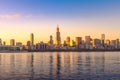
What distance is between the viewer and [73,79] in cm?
5897

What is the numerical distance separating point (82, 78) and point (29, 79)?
40.9 ft

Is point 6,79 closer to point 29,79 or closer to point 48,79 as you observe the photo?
point 29,79

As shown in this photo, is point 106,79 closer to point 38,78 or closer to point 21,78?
point 38,78

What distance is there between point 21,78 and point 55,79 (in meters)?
8.09

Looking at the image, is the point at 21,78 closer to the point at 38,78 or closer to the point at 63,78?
the point at 38,78

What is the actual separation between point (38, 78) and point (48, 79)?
3075mm

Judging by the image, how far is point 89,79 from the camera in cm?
5825

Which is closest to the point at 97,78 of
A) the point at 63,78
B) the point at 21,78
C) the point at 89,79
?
the point at 89,79

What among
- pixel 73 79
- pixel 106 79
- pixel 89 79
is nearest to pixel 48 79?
pixel 73 79

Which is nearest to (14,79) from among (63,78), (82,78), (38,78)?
(38,78)

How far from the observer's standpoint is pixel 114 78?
59.2 m

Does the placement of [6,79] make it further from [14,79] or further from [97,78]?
[97,78]

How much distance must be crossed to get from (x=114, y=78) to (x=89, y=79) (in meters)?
5.99

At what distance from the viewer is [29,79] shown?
58.9 metres
